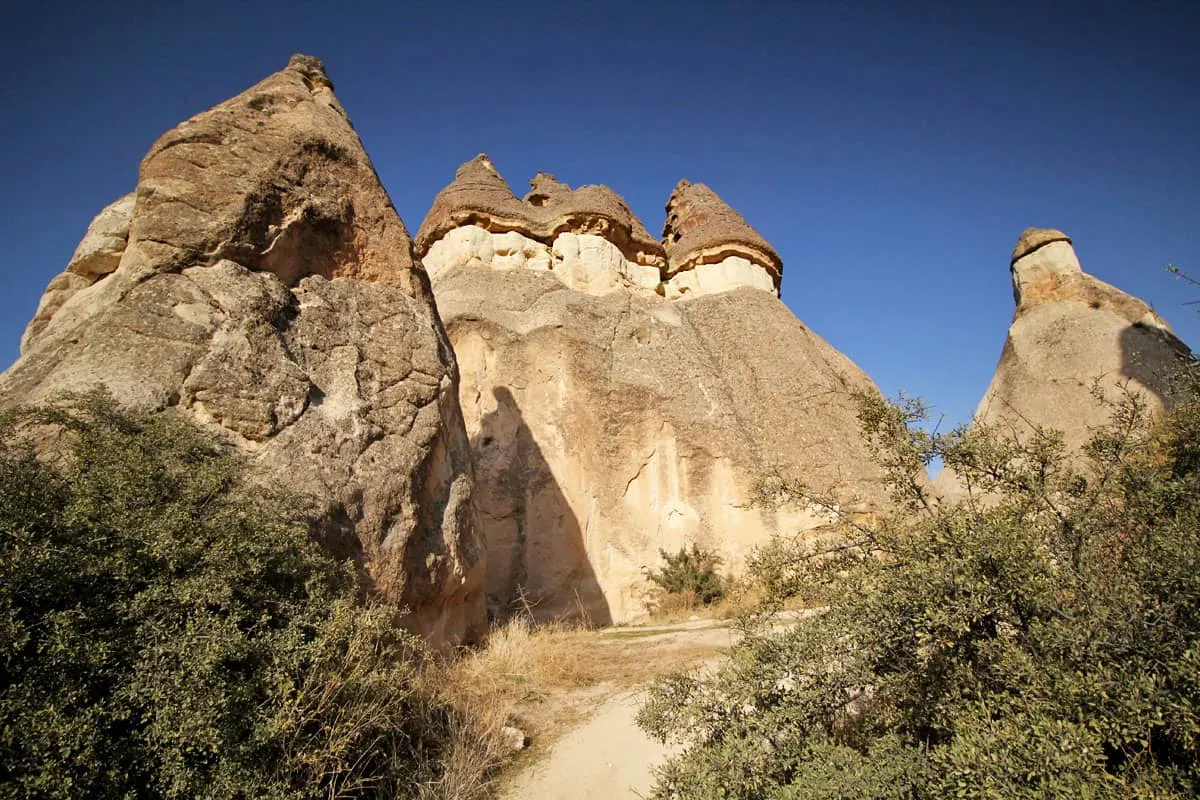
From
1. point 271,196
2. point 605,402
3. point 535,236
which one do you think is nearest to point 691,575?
point 605,402

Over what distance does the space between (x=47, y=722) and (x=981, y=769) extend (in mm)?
3321

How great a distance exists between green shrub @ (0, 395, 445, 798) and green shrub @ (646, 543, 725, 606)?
7.22 meters

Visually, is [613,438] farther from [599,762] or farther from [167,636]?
[167,636]

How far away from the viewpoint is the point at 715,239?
54.7 ft

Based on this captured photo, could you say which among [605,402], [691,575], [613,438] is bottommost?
[691,575]

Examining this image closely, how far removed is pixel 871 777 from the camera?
2555mm

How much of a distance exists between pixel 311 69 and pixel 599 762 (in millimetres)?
8370

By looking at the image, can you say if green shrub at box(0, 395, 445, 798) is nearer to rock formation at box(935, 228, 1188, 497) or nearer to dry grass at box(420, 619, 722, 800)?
dry grass at box(420, 619, 722, 800)

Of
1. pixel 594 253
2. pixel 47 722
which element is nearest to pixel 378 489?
pixel 47 722

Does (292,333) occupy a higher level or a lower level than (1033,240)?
lower

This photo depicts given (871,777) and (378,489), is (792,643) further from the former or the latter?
(378,489)

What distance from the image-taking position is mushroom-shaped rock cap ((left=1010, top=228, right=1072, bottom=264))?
57.8ft

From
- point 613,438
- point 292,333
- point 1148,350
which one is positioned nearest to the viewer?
point 292,333

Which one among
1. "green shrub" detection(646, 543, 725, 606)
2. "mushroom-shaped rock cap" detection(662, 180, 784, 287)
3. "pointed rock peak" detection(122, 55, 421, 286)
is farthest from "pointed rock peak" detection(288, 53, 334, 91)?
"mushroom-shaped rock cap" detection(662, 180, 784, 287)
